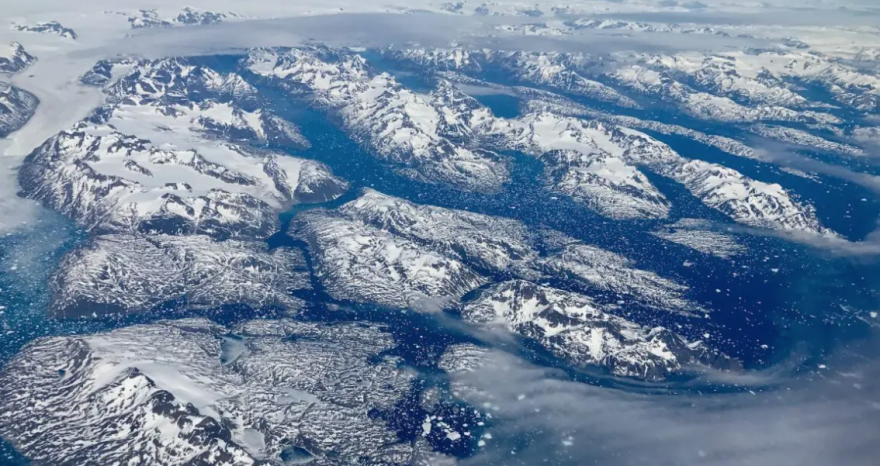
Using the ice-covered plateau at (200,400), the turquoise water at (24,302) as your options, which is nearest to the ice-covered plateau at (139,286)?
the turquoise water at (24,302)

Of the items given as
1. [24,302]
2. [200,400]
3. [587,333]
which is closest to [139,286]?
[24,302]

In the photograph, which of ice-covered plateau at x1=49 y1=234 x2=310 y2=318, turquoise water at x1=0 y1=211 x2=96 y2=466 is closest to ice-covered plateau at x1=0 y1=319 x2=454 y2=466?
turquoise water at x1=0 y1=211 x2=96 y2=466

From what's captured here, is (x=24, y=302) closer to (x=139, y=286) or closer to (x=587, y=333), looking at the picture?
(x=139, y=286)

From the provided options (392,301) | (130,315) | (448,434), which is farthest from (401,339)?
(130,315)

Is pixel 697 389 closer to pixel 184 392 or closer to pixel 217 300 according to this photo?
pixel 184 392

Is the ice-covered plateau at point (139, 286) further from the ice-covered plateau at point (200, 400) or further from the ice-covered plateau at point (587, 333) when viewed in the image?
the ice-covered plateau at point (587, 333)

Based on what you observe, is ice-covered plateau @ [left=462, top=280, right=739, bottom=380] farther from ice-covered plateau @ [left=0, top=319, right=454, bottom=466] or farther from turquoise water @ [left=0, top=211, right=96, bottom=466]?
turquoise water @ [left=0, top=211, right=96, bottom=466]
